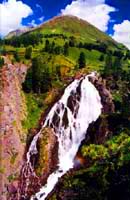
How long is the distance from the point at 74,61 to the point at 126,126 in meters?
8.26

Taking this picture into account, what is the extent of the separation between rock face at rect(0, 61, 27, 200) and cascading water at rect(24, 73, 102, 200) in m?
0.48

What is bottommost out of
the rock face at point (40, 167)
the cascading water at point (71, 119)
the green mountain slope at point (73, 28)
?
the rock face at point (40, 167)

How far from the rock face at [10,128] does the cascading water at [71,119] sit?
48 cm

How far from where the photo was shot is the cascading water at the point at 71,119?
15766 millimetres

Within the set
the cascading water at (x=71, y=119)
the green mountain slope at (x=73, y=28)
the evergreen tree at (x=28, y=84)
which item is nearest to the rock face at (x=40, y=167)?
the cascading water at (x=71, y=119)

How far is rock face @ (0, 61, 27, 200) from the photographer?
48.8 ft

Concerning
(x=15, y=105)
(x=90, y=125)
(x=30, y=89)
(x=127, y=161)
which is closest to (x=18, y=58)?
(x=30, y=89)

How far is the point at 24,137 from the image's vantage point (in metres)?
16.6

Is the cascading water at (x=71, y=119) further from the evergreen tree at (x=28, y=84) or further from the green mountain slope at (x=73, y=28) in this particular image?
the green mountain slope at (x=73, y=28)

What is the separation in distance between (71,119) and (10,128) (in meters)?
2.25

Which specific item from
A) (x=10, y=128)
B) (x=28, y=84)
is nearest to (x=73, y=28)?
(x=28, y=84)

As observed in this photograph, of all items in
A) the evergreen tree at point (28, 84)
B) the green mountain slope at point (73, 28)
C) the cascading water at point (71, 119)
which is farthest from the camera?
the green mountain slope at point (73, 28)

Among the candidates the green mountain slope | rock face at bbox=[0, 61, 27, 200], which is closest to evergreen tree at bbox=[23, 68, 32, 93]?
rock face at bbox=[0, 61, 27, 200]

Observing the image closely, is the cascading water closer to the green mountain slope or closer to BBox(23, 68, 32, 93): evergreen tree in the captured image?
BBox(23, 68, 32, 93): evergreen tree
